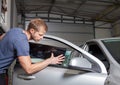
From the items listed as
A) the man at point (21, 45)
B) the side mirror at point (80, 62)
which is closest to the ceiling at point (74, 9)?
the side mirror at point (80, 62)

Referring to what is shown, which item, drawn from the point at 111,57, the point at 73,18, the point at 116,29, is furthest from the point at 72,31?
the point at 111,57

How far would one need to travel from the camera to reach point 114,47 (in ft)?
11.8

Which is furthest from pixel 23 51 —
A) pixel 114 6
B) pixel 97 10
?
pixel 97 10

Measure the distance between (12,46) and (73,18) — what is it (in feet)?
50.7

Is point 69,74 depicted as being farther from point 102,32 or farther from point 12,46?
point 102,32

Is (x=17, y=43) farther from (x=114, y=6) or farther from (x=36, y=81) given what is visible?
(x=114, y=6)

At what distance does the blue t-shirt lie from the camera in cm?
255

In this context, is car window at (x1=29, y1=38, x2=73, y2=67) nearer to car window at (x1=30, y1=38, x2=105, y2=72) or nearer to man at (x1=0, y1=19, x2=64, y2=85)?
car window at (x1=30, y1=38, x2=105, y2=72)

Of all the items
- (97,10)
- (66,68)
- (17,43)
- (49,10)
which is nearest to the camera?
(17,43)

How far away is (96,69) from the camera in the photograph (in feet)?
10.5

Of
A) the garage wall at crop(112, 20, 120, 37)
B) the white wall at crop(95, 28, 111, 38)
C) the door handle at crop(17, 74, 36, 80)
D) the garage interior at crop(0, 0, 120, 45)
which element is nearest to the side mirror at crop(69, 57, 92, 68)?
the door handle at crop(17, 74, 36, 80)

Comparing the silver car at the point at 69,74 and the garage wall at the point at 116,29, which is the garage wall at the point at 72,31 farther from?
the silver car at the point at 69,74

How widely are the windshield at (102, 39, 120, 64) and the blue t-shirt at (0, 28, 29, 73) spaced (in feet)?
3.86

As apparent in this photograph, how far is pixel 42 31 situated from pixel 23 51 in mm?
246
